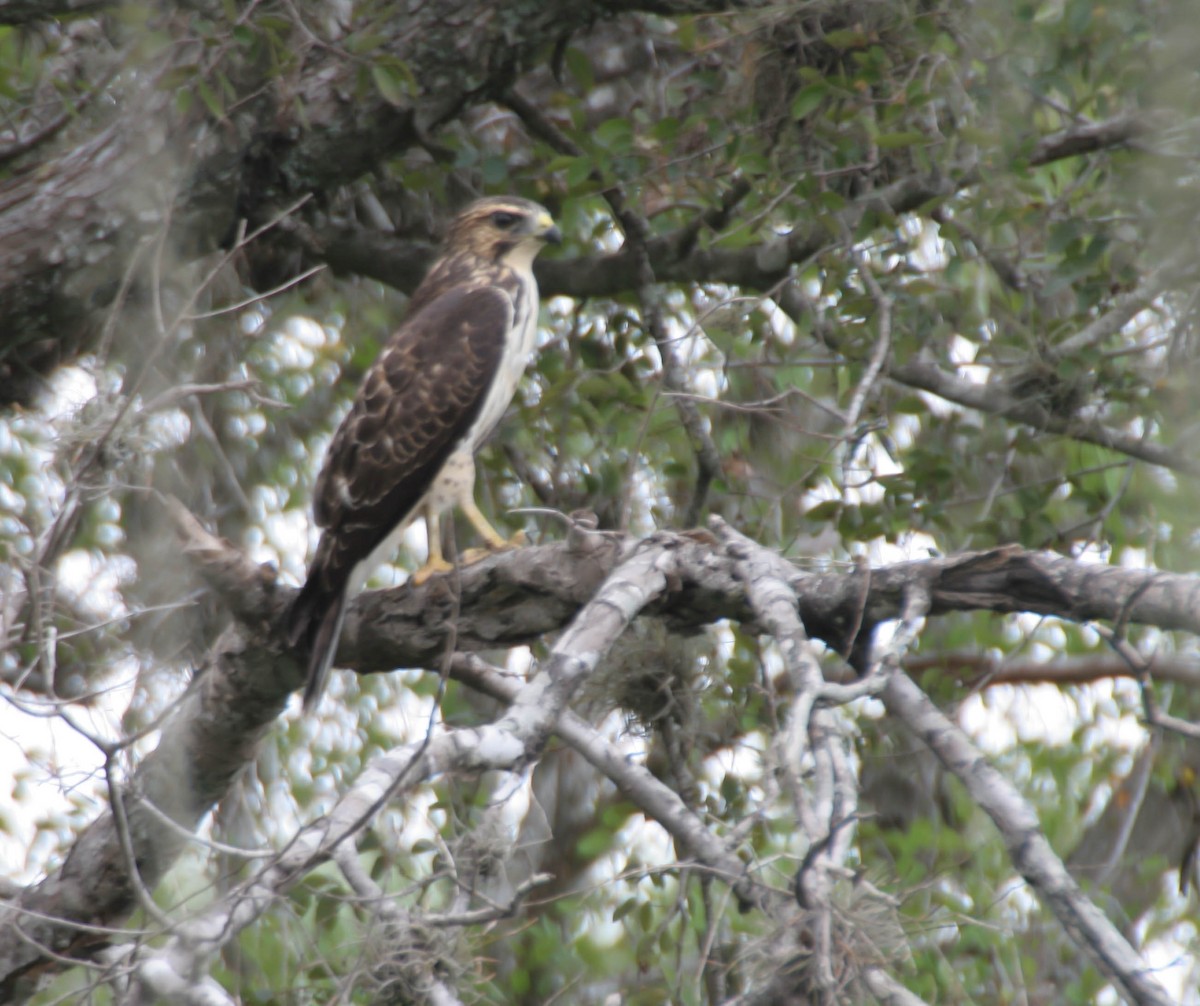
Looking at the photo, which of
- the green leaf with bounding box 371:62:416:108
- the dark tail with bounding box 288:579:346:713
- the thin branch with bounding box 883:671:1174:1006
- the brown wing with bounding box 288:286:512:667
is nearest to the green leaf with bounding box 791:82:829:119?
the green leaf with bounding box 371:62:416:108

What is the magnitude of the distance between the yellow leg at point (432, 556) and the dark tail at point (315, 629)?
217mm

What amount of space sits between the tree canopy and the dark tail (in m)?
0.09

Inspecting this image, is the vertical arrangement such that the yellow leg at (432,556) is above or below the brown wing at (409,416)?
below

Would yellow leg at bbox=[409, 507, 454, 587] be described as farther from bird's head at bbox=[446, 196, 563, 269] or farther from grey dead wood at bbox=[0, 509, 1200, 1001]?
bird's head at bbox=[446, 196, 563, 269]

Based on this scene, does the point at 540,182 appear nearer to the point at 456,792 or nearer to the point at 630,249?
the point at 630,249

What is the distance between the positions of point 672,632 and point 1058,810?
325 centimetres

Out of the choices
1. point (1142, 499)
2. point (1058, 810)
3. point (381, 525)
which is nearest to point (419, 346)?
point (381, 525)

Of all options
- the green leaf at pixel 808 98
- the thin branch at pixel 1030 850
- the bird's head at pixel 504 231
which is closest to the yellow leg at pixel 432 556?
the bird's head at pixel 504 231

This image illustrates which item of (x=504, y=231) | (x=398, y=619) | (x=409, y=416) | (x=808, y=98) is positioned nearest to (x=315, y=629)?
(x=398, y=619)

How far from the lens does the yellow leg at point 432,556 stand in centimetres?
355

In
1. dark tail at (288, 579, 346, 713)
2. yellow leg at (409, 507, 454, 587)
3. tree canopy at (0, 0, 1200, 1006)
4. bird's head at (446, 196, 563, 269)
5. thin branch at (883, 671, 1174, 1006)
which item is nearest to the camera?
thin branch at (883, 671, 1174, 1006)

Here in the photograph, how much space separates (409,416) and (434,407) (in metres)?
0.07

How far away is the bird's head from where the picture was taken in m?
4.32

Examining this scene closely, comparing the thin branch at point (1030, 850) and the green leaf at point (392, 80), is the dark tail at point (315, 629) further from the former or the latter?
the thin branch at point (1030, 850)
